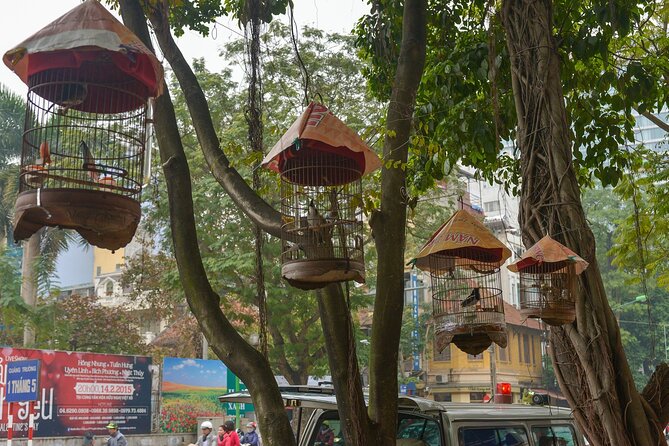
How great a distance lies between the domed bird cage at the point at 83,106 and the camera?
410 centimetres

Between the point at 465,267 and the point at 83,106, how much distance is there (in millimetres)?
4320

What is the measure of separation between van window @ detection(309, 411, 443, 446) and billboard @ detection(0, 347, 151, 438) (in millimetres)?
13850

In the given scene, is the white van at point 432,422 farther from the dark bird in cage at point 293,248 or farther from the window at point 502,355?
the window at point 502,355

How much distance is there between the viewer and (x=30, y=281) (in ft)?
83.1

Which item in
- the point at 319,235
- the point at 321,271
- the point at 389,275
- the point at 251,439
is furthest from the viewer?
the point at 251,439

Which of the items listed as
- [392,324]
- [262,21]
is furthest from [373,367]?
[262,21]

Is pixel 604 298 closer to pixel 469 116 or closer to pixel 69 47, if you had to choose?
pixel 469 116

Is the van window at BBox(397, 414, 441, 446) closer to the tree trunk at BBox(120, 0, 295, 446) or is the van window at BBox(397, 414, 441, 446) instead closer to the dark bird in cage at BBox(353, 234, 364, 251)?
the tree trunk at BBox(120, 0, 295, 446)

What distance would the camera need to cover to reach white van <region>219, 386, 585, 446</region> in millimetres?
6770

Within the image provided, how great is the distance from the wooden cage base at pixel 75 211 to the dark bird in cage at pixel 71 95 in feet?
1.97

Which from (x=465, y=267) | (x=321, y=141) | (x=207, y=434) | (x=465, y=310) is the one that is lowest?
(x=207, y=434)

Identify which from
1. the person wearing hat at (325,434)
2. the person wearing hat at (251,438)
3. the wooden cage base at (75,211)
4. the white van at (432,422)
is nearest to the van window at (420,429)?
the white van at (432,422)

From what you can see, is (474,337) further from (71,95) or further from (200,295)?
(71,95)

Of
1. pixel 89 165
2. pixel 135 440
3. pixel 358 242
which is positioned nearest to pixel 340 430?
pixel 358 242
